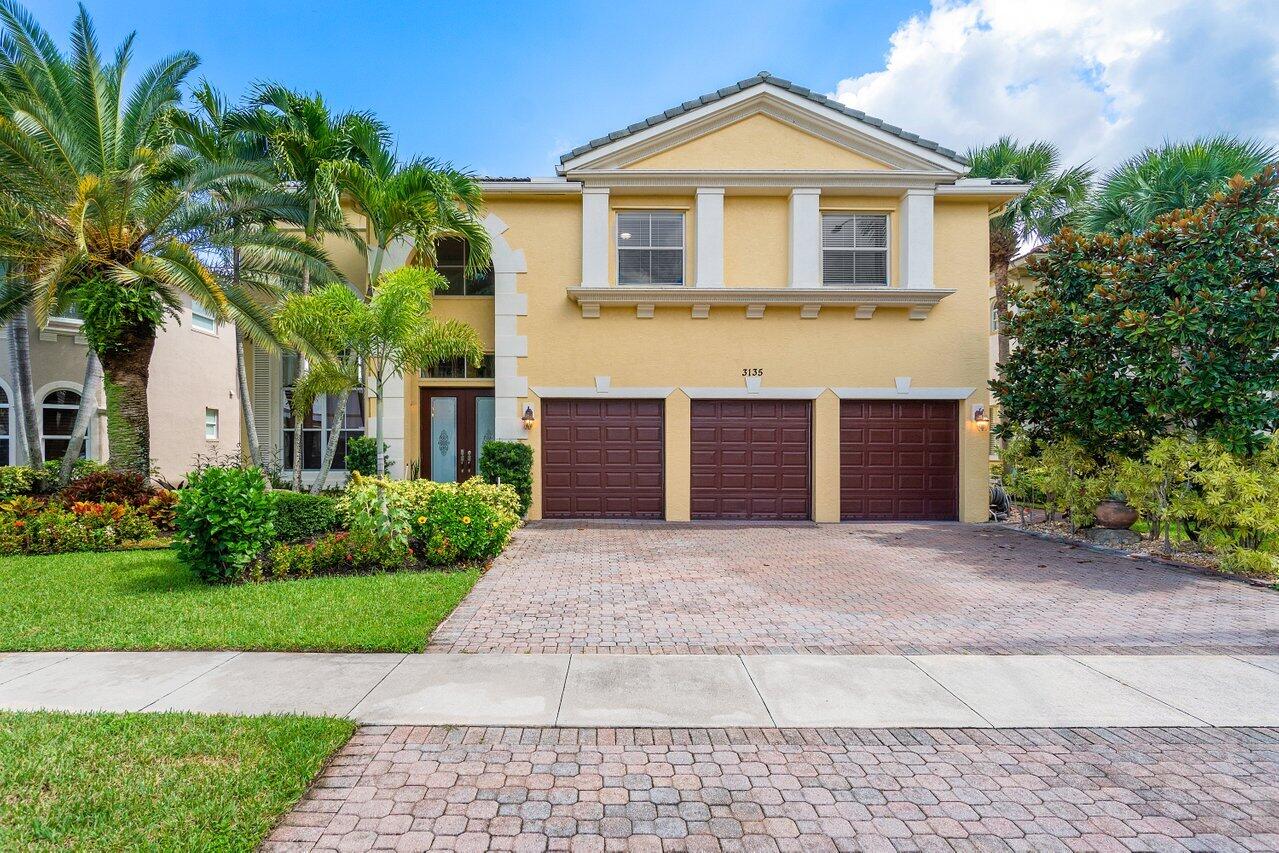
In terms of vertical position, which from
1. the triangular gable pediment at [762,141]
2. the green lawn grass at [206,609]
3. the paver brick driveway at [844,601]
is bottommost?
the paver brick driveway at [844,601]

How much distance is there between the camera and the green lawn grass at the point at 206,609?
17.2 feet

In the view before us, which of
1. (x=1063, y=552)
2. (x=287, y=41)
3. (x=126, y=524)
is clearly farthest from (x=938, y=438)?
(x=287, y=41)

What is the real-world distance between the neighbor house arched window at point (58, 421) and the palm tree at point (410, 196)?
9.77 meters

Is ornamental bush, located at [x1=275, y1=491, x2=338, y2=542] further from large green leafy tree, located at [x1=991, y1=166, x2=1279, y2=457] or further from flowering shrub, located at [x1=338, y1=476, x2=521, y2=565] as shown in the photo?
large green leafy tree, located at [x1=991, y1=166, x2=1279, y2=457]

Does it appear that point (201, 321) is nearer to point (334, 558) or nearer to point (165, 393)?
point (165, 393)

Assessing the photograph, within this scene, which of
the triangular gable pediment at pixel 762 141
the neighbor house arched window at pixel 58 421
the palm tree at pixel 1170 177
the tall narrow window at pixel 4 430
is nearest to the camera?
the palm tree at pixel 1170 177

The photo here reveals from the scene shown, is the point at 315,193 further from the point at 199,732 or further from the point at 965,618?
the point at 965,618

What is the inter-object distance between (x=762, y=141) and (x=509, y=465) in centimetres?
858

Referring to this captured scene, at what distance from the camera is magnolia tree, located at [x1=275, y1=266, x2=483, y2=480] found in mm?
9766

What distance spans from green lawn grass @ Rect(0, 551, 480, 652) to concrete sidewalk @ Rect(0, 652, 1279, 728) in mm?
235

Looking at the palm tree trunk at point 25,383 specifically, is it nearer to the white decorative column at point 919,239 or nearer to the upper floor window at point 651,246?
the upper floor window at point 651,246

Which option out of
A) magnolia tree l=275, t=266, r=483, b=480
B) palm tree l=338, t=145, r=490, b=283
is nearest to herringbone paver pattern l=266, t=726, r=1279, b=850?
magnolia tree l=275, t=266, r=483, b=480

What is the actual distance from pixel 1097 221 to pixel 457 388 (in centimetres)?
1475

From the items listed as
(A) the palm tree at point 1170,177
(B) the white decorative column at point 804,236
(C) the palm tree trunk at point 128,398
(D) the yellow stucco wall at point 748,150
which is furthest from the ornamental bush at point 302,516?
(A) the palm tree at point 1170,177
